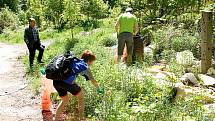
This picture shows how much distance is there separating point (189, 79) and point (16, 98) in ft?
12.9

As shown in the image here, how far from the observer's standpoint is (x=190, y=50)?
481 inches

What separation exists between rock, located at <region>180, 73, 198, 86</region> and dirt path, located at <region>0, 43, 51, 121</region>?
10.1 feet

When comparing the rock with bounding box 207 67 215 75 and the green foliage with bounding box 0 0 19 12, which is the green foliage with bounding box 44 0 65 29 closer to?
the green foliage with bounding box 0 0 19 12

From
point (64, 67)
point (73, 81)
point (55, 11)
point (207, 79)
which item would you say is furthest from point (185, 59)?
point (55, 11)

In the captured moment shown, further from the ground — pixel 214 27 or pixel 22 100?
pixel 214 27

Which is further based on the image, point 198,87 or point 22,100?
point 22,100

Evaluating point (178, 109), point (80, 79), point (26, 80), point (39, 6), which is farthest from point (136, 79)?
point (39, 6)

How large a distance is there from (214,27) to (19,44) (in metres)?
13.4

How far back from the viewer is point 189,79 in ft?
30.1

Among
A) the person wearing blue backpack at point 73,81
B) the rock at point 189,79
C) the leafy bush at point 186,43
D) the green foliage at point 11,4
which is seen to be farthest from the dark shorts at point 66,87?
the green foliage at point 11,4

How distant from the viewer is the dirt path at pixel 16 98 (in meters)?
8.58

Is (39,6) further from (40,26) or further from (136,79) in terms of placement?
(136,79)

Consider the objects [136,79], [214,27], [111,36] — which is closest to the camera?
[136,79]

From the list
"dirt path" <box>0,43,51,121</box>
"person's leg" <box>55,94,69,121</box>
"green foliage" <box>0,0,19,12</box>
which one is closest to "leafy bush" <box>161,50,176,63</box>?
"dirt path" <box>0,43,51,121</box>
